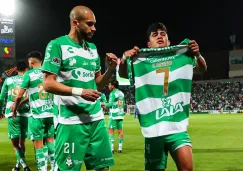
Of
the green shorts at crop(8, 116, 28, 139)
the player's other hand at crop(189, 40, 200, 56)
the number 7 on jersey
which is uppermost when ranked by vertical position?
the player's other hand at crop(189, 40, 200, 56)

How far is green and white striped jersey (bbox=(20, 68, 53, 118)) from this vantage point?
23.6 feet

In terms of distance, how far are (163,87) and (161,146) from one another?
2.33 feet

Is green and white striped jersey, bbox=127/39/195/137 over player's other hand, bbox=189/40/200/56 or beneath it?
beneath

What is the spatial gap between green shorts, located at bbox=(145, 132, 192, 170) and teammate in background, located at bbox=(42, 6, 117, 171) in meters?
0.49

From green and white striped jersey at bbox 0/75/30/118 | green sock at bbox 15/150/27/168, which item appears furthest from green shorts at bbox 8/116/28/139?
green sock at bbox 15/150/27/168

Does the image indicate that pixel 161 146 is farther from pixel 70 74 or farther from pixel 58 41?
pixel 58 41

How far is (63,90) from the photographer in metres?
3.88

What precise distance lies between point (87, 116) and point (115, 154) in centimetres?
712

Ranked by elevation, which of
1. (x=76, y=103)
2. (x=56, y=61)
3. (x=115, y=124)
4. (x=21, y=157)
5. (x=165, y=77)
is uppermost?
(x=56, y=61)

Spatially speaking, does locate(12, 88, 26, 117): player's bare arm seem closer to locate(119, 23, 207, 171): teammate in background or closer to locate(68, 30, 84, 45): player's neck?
locate(68, 30, 84, 45): player's neck

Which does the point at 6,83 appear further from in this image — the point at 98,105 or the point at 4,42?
the point at 4,42

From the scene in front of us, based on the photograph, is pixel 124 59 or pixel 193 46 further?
pixel 124 59

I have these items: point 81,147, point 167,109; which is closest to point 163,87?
point 167,109

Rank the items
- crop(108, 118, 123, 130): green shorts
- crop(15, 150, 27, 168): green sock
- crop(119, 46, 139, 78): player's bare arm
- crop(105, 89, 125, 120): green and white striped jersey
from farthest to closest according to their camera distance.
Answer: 1. crop(108, 118, 123, 130): green shorts
2. crop(105, 89, 125, 120): green and white striped jersey
3. crop(15, 150, 27, 168): green sock
4. crop(119, 46, 139, 78): player's bare arm
